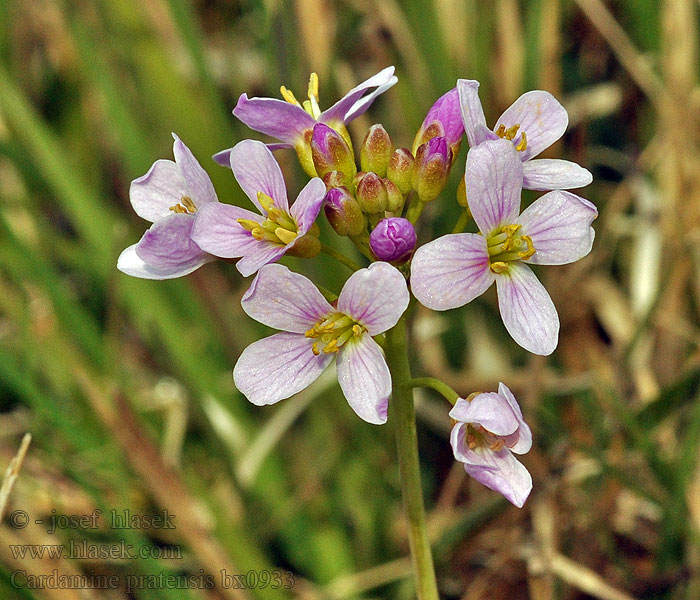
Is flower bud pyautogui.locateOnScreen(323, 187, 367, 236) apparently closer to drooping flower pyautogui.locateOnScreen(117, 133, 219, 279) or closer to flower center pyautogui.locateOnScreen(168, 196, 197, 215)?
drooping flower pyautogui.locateOnScreen(117, 133, 219, 279)

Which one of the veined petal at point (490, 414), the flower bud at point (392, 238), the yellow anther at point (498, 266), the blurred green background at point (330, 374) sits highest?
the flower bud at point (392, 238)

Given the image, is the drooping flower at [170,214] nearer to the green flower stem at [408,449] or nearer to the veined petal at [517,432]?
the green flower stem at [408,449]

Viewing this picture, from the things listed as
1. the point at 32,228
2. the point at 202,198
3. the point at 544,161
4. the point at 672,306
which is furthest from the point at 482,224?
the point at 32,228

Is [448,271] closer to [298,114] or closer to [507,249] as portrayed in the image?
[507,249]

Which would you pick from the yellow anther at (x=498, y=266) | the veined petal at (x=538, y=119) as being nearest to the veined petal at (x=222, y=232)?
the yellow anther at (x=498, y=266)

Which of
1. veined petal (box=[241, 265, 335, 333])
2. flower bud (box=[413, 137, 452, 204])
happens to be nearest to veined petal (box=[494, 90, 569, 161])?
flower bud (box=[413, 137, 452, 204])

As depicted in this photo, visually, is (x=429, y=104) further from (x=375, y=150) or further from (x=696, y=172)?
(x=375, y=150)

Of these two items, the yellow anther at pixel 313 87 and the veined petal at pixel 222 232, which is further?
the yellow anther at pixel 313 87
